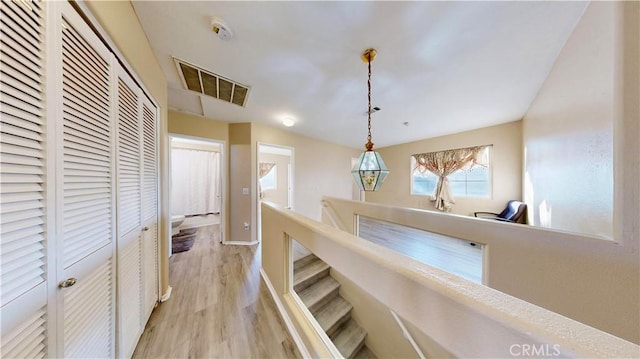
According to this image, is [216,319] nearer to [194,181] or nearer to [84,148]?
[84,148]

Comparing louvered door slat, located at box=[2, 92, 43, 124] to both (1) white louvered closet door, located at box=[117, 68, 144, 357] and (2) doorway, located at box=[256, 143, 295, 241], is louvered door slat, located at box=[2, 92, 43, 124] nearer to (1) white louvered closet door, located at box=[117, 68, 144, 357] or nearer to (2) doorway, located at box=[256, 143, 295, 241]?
(1) white louvered closet door, located at box=[117, 68, 144, 357]

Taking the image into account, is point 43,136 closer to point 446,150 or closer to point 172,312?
point 172,312

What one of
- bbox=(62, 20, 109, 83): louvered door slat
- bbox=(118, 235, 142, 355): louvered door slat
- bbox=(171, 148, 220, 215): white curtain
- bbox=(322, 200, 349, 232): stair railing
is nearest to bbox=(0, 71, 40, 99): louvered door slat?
bbox=(62, 20, 109, 83): louvered door slat

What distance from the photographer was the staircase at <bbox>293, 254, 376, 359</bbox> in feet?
5.62

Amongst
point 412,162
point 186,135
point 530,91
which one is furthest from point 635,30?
point 186,135

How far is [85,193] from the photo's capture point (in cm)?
88

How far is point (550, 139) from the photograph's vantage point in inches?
83.5

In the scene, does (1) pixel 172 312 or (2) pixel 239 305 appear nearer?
(1) pixel 172 312

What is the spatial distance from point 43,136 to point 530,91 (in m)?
4.44

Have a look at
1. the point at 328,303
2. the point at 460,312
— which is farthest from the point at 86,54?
the point at 328,303

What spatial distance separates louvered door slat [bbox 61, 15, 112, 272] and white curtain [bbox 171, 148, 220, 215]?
5.21 meters

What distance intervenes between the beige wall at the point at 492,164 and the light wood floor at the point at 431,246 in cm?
261

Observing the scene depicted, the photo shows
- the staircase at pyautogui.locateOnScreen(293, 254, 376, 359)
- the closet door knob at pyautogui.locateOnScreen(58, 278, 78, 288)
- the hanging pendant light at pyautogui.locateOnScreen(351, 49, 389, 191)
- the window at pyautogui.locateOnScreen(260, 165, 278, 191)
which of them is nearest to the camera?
the closet door knob at pyautogui.locateOnScreen(58, 278, 78, 288)

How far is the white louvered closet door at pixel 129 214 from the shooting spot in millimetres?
1172
